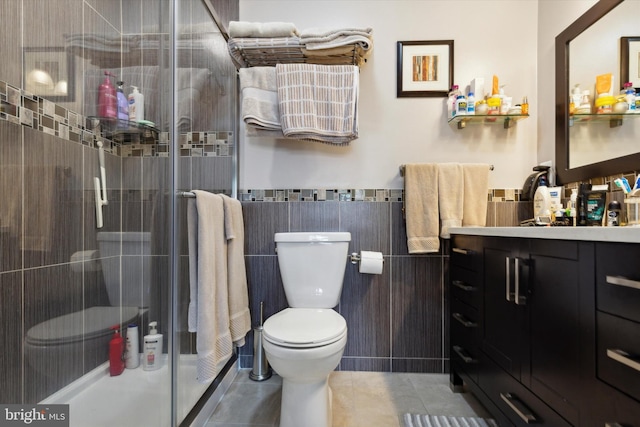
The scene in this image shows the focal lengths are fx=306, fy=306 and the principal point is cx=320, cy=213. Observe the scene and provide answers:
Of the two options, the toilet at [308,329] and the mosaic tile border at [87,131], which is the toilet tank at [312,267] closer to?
the toilet at [308,329]

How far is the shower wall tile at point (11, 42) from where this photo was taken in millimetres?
840

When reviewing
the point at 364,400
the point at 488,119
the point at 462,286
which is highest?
the point at 488,119

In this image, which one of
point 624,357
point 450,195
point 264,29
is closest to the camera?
point 624,357

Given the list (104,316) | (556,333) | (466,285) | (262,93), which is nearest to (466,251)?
(466,285)

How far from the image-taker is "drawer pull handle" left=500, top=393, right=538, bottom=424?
1010 millimetres

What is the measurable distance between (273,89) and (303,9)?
0.62m

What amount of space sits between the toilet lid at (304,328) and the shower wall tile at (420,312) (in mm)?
562

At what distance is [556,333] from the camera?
3.02 feet

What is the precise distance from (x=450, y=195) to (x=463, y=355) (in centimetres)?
84

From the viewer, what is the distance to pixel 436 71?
1864 mm

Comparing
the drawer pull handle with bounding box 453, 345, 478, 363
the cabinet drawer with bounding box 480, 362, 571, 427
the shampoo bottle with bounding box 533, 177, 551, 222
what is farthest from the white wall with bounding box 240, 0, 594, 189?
the cabinet drawer with bounding box 480, 362, 571, 427

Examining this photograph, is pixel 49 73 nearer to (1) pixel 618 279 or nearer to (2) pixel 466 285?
(1) pixel 618 279

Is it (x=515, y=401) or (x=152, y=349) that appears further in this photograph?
(x=152, y=349)

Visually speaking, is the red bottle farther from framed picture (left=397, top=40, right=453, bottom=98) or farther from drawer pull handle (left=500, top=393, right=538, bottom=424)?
framed picture (left=397, top=40, right=453, bottom=98)
